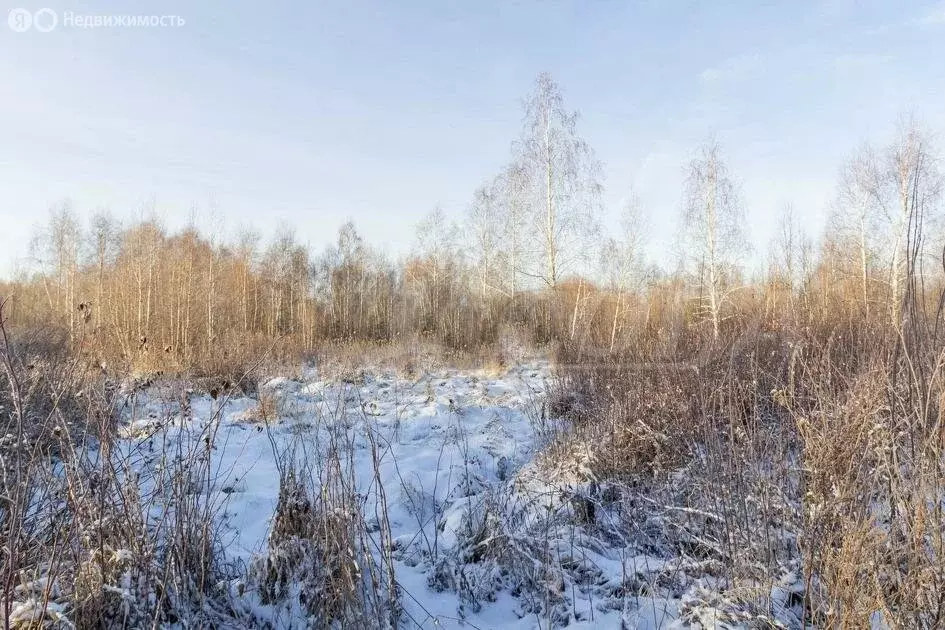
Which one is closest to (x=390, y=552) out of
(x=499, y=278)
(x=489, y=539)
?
(x=489, y=539)

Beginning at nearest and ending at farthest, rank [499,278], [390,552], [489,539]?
[390,552]
[489,539]
[499,278]

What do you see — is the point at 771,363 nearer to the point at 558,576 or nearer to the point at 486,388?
the point at 558,576

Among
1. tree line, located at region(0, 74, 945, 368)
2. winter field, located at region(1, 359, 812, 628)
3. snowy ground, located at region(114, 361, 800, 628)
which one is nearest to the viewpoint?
winter field, located at region(1, 359, 812, 628)

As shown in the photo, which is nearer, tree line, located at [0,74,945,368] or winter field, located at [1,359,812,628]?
winter field, located at [1,359,812,628]

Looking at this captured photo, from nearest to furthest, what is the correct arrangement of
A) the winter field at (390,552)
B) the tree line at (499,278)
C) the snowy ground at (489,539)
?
1. the winter field at (390,552)
2. the snowy ground at (489,539)
3. the tree line at (499,278)

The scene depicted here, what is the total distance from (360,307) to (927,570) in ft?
74.1

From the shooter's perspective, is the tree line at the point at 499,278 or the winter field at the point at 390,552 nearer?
the winter field at the point at 390,552

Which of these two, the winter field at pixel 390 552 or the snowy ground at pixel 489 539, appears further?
the snowy ground at pixel 489 539

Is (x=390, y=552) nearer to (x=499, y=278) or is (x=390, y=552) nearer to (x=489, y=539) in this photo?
(x=489, y=539)

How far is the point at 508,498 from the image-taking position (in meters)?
3.00

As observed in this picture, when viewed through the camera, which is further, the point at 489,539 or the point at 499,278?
the point at 499,278

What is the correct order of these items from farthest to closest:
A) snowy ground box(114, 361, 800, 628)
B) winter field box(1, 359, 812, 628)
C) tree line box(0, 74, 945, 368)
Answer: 1. tree line box(0, 74, 945, 368)
2. snowy ground box(114, 361, 800, 628)
3. winter field box(1, 359, 812, 628)

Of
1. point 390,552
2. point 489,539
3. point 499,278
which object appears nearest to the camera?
point 390,552

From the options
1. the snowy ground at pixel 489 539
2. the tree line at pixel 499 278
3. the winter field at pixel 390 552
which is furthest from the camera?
the tree line at pixel 499 278
